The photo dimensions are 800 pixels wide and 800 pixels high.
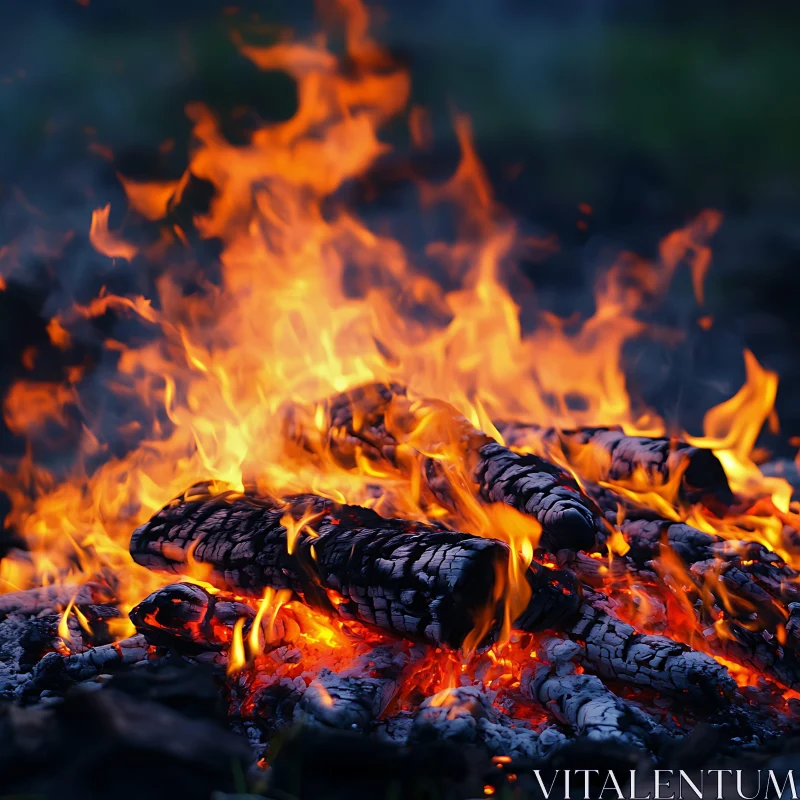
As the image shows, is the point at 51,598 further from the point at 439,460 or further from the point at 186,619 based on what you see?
the point at 439,460

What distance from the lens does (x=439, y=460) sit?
3379 millimetres

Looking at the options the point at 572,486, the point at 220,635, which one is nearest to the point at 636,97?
the point at 572,486

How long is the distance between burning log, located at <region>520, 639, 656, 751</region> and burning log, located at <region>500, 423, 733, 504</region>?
1087 millimetres

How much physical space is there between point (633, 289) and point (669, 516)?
1843mm

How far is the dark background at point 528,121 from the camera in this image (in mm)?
4266

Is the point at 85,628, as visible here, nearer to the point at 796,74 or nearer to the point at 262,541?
the point at 262,541

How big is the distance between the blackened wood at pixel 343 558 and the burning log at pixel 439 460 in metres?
0.35

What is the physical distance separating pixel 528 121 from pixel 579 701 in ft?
11.1

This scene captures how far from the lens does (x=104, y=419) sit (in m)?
4.75

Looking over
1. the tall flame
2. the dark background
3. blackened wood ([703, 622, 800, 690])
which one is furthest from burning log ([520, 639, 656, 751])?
the dark background

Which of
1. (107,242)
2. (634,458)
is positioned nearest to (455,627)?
(634,458)

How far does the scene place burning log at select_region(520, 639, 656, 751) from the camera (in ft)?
6.86

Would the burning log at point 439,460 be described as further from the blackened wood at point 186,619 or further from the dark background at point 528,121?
the dark background at point 528,121

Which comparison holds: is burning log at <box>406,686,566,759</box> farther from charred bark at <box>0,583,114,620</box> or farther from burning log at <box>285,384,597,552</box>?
charred bark at <box>0,583,114,620</box>
